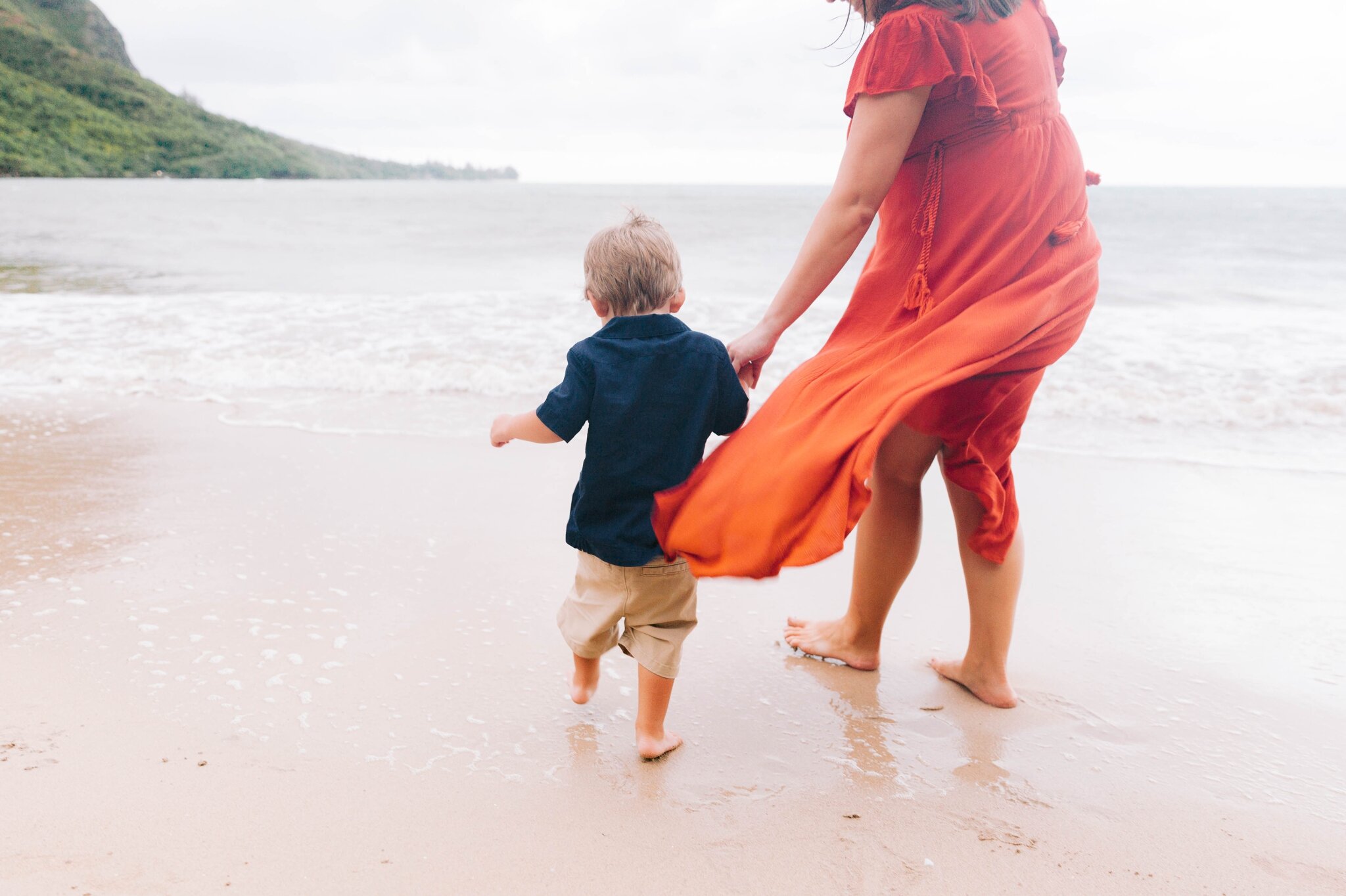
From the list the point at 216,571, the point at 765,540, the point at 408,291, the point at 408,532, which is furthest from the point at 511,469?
the point at 408,291

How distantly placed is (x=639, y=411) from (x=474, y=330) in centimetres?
544

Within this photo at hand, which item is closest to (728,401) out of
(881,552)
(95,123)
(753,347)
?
(753,347)

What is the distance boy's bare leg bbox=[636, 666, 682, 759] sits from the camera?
74.9 inches

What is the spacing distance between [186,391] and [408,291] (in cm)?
577

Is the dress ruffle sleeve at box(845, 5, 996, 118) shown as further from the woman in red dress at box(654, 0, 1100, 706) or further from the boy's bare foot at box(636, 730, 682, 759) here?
the boy's bare foot at box(636, 730, 682, 759)

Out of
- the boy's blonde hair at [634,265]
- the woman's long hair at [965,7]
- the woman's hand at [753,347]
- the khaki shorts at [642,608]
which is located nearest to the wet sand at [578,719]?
the khaki shorts at [642,608]

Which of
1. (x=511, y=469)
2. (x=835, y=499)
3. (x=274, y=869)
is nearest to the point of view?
(x=274, y=869)

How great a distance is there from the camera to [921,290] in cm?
182

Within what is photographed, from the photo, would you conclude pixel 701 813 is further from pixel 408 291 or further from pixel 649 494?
pixel 408 291

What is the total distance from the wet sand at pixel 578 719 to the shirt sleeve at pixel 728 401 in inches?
28.0

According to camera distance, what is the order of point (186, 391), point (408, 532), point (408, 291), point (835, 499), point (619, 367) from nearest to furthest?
point (835, 499) < point (619, 367) < point (408, 532) < point (186, 391) < point (408, 291)

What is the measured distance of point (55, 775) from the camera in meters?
1.71

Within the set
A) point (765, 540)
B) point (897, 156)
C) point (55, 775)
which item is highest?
point (897, 156)

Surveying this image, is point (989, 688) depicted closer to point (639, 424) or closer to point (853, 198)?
point (639, 424)
